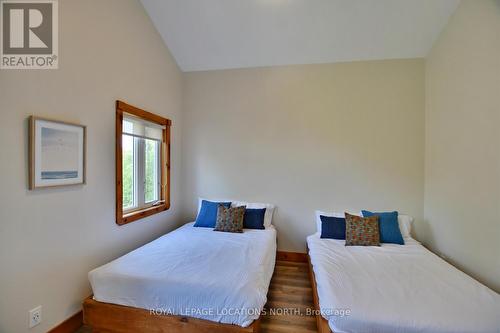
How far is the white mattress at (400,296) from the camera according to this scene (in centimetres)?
134

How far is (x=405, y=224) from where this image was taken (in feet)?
9.29

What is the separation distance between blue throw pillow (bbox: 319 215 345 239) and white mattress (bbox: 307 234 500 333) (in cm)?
51

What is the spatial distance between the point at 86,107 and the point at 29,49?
19.9 inches

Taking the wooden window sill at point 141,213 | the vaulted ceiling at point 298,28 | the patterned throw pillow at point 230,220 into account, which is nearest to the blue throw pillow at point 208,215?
the patterned throw pillow at point 230,220

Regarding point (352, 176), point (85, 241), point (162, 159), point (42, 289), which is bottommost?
point (42, 289)

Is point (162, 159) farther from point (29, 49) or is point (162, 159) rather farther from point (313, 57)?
point (313, 57)

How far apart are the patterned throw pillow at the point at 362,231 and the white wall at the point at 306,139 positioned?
0.45 meters

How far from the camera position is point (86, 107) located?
6.45 ft

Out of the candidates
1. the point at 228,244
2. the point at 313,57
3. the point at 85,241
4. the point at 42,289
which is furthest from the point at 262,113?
the point at 42,289

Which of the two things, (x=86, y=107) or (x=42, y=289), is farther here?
(x=86, y=107)

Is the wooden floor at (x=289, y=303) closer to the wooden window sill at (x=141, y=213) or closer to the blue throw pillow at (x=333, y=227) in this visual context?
the blue throw pillow at (x=333, y=227)

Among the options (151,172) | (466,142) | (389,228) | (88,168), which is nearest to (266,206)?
(389,228)

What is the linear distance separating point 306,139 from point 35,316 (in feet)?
10.4

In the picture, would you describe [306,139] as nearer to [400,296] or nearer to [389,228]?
[389,228]
